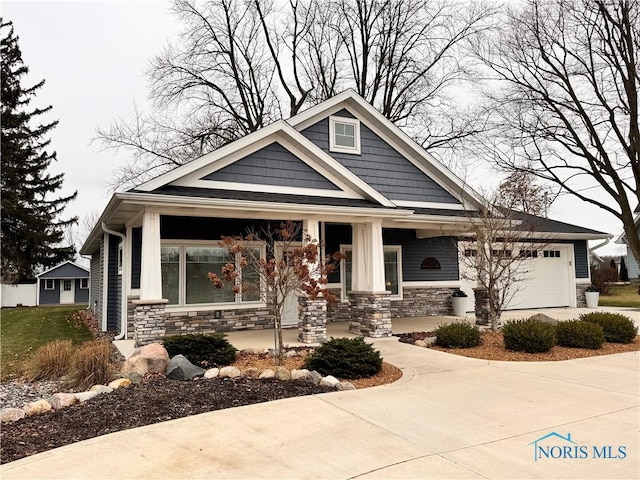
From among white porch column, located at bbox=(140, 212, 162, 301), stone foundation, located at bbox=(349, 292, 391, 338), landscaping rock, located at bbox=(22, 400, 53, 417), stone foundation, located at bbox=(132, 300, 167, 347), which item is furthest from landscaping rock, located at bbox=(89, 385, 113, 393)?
stone foundation, located at bbox=(349, 292, 391, 338)

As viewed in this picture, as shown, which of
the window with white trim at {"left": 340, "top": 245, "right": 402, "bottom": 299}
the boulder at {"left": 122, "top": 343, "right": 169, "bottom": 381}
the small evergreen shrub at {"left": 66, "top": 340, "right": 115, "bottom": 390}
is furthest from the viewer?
the window with white trim at {"left": 340, "top": 245, "right": 402, "bottom": 299}

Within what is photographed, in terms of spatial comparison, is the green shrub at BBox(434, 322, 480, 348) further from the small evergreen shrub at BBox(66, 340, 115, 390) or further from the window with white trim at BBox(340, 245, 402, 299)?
the small evergreen shrub at BBox(66, 340, 115, 390)

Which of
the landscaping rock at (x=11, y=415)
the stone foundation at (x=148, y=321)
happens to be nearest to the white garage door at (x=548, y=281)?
the stone foundation at (x=148, y=321)

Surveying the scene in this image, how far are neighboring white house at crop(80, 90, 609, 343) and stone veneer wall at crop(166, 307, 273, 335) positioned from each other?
2 cm

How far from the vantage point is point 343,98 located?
12.7 metres

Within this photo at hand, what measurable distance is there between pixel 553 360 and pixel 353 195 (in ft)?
18.1

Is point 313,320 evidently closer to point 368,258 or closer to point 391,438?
point 368,258

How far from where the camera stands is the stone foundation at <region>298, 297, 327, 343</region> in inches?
380

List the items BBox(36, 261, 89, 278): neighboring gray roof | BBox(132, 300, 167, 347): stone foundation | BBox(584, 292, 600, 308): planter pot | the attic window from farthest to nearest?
Result: 1. BBox(36, 261, 89, 278): neighboring gray roof
2. BBox(584, 292, 600, 308): planter pot
3. the attic window
4. BBox(132, 300, 167, 347): stone foundation

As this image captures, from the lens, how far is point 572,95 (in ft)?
59.8

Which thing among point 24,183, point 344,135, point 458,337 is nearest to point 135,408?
point 458,337

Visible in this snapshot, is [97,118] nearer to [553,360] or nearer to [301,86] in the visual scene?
[301,86]

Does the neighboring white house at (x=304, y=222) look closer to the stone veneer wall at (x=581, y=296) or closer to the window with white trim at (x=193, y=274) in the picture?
the window with white trim at (x=193, y=274)

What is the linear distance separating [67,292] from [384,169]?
2869cm
